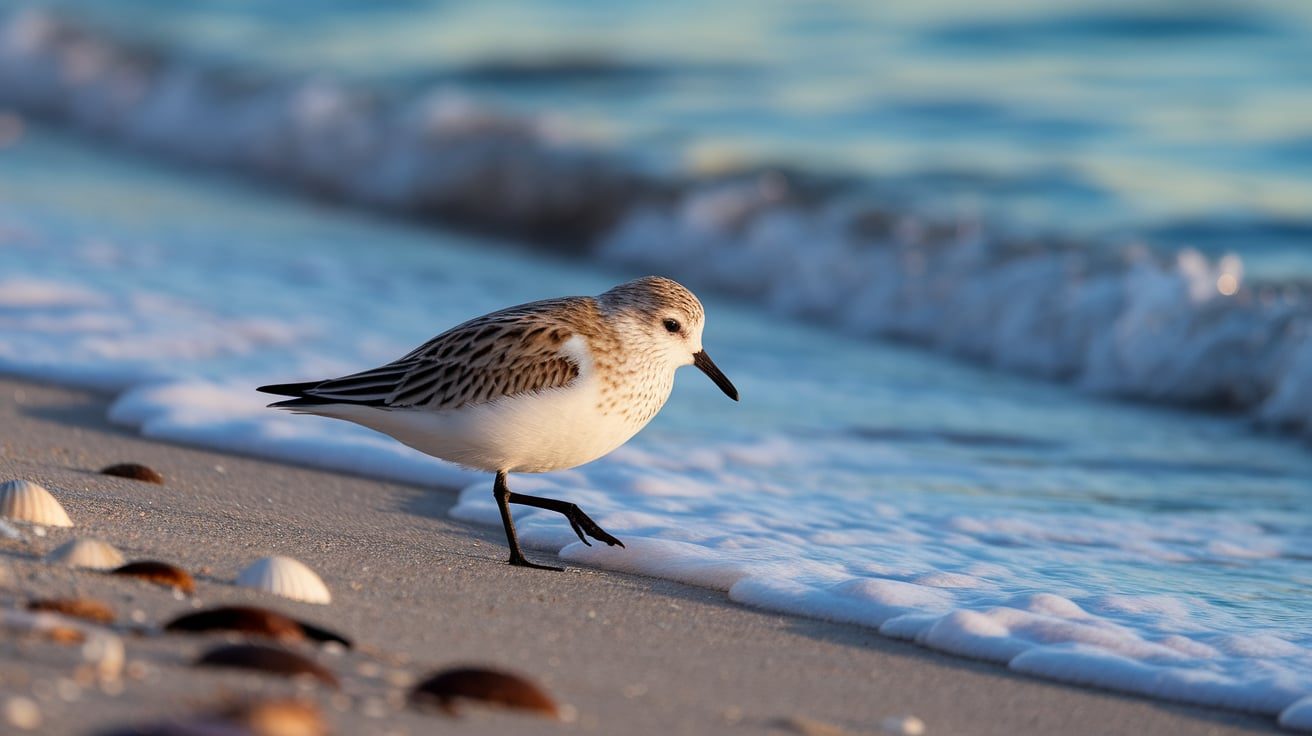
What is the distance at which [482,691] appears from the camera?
3.07 meters

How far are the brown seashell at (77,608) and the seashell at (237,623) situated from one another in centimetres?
12

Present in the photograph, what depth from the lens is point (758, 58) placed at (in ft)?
52.5

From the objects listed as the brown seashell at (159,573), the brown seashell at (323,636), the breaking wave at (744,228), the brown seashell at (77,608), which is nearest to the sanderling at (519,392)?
the brown seashell at (159,573)

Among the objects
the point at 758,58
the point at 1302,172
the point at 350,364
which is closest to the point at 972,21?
the point at 758,58

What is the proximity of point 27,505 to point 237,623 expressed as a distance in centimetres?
103

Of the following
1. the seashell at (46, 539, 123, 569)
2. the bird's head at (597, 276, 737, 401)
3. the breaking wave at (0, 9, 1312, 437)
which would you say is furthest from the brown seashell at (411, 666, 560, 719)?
the breaking wave at (0, 9, 1312, 437)

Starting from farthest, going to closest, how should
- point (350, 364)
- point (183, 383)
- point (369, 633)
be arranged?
1. point (350, 364)
2. point (183, 383)
3. point (369, 633)

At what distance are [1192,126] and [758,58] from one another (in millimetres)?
4659

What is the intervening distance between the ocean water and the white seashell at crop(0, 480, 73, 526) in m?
1.43

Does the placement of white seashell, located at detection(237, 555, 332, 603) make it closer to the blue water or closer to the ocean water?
the ocean water

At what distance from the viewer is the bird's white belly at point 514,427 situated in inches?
177

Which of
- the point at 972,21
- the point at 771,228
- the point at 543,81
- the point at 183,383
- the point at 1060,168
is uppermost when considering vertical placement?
the point at 972,21

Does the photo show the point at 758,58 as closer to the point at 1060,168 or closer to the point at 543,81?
the point at 543,81

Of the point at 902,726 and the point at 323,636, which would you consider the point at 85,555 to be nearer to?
the point at 323,636
